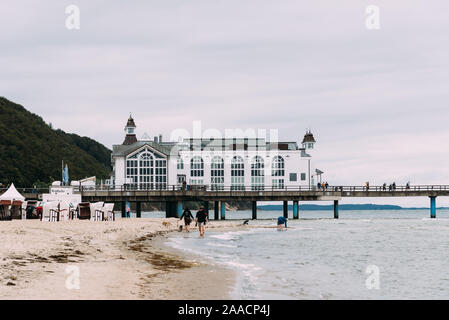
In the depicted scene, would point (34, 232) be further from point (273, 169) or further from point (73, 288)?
point (273, 169)

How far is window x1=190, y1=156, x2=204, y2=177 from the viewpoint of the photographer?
8719cm

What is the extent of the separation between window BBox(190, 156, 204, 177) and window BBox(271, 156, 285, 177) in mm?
10752

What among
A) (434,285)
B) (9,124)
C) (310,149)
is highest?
(9,124)

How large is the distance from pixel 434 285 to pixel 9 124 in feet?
494

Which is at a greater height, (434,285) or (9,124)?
(9,124)

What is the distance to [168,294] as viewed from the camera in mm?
13250

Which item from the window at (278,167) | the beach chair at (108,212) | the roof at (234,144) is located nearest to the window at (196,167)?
the roof at (234,144)

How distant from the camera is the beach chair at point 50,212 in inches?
1502

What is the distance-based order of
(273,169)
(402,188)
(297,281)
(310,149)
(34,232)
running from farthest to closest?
1. (310,149)
2. (273,169)
3. (402,188)
4. (34,232)
5. (297,281)

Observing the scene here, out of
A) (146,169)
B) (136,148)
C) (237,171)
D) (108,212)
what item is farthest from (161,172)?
(108,212)

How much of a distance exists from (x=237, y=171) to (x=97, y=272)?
2837 inches

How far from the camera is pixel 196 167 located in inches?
3445
